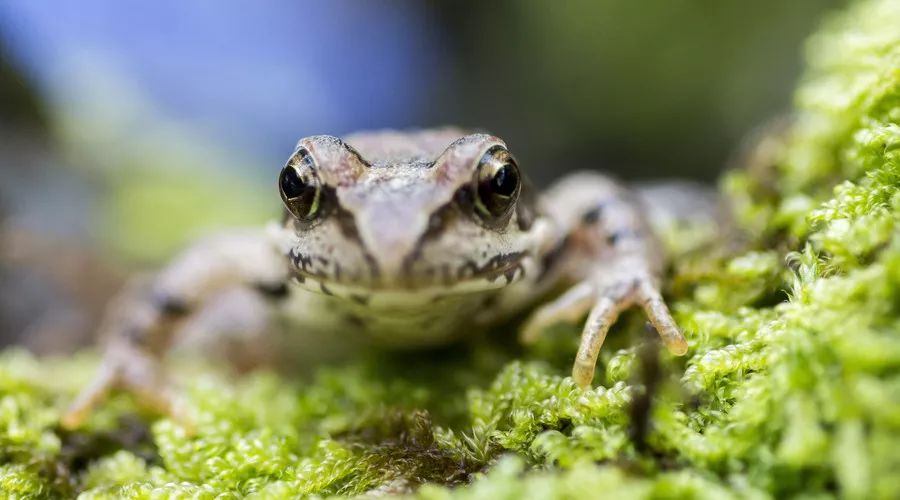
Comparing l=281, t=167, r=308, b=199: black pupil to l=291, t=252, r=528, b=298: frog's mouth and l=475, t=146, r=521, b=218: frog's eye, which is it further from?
l=475, t=146, r=521, b=218: frog's eye

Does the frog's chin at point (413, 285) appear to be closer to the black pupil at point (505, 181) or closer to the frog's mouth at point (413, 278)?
the frog's mouth at point (413, 278)

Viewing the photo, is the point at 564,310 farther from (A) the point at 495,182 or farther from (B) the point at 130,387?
(B) the point at 130,387

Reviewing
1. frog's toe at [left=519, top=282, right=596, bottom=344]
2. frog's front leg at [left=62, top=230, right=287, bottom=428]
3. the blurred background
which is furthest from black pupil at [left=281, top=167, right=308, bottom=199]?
the blurred background

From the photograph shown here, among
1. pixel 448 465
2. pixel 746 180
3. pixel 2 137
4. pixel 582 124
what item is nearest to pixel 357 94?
pixel 582 124

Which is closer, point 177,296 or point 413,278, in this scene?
point 413,278

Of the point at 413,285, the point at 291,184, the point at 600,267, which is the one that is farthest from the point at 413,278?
the point at 600,267

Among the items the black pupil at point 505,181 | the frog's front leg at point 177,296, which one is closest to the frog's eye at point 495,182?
the black pupil at point 505,181

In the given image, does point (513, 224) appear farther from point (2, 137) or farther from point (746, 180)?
point (2, 137)
